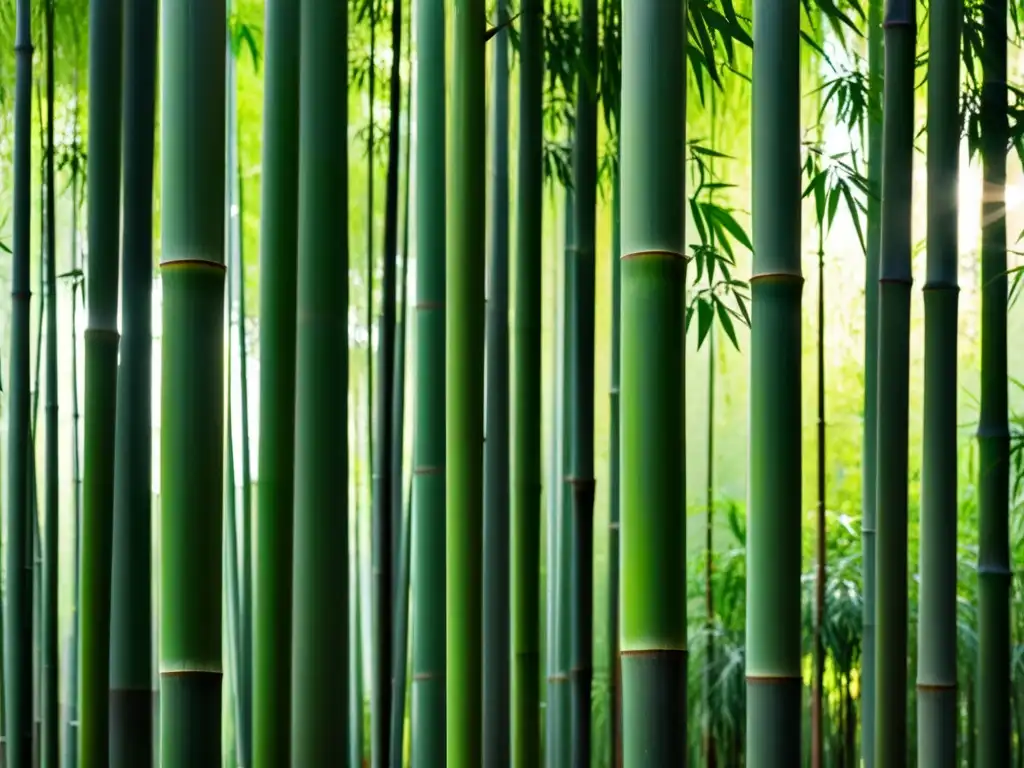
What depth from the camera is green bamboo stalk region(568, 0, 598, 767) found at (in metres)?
2.12

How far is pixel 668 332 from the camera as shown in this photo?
1212 mm

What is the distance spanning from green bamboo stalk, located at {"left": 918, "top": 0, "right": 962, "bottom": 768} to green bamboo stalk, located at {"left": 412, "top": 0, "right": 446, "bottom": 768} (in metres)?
0.67

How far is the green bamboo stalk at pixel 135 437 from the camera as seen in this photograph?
139 centimetres

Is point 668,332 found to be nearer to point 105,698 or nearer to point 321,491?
point 321,491

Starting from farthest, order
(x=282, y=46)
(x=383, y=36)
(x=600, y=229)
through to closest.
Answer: (x=600, y=229) < (x=383, y=36) < (x=282, y=46)

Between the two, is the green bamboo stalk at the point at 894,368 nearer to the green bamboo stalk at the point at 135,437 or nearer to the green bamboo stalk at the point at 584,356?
the green bamboo stalk at the point at 584,356

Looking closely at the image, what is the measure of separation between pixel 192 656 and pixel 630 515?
0.41 m

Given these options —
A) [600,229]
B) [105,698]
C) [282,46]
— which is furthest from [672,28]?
[600,229]

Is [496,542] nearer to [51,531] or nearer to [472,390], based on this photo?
[472,390]

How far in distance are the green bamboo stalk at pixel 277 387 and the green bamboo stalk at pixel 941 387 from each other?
953 mm

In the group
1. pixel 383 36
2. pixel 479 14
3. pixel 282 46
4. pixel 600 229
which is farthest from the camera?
pixel 600 229

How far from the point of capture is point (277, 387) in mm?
1261

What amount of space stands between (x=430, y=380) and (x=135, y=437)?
47cm

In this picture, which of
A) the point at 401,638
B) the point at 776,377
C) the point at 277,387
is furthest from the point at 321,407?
the point at 401,638
